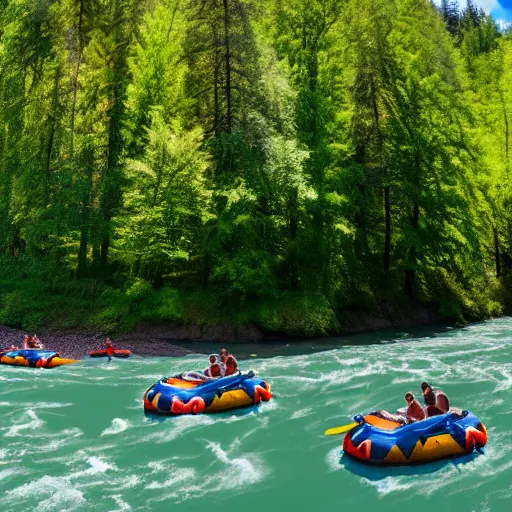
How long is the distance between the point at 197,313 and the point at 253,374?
9.31 meters

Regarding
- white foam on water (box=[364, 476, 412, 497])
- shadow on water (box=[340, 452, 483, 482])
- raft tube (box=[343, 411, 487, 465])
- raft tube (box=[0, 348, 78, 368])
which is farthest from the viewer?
raft tube (box=[0, 348, 78, 368])

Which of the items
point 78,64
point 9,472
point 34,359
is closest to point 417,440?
point 9,472

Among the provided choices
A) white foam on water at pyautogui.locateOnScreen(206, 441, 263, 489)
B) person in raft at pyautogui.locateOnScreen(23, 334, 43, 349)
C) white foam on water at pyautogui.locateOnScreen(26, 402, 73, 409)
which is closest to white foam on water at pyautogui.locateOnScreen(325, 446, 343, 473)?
white foam on water at pyautogui.locateOnScreen(206, 441, 263, 489)

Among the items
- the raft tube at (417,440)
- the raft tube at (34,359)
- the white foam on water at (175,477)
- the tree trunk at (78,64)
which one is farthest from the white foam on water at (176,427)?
the tree trunk at (78,64)

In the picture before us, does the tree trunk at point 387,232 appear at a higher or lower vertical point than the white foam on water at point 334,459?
higher

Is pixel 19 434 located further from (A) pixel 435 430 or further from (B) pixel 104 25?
(B) pixel 104 25

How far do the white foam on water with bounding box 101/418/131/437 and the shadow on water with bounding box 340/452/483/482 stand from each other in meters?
4.99

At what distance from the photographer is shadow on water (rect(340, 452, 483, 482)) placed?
10.2 meters

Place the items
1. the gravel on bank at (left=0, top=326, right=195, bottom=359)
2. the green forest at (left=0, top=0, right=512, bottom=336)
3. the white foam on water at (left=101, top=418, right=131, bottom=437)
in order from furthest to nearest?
1. the green forest at (left=0, top=0, right=512, bottom=336)
2. the gravel on bank at (left=0, top=326, right=195, bottom=359)
3. the white foam on water at (left=101, top=418, right=131, bottom=437)

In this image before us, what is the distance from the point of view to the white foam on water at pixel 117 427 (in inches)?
490

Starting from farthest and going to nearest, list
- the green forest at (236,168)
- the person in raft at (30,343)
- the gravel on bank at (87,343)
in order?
the green forest at (236,168) < the gravel on bank at (87,343) < the person in raft at (30,343)

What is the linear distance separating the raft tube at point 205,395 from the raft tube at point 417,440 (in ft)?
12.6

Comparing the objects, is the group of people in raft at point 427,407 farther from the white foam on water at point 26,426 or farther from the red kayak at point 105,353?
the red kayak at point 105,353

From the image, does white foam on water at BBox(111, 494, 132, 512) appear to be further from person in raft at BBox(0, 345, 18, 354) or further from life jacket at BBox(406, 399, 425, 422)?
person in raft at BBox(0, 345, 18, 354)
